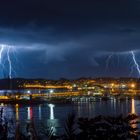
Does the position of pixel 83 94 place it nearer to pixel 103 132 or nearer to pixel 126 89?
pixel 126 89

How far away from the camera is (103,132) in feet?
29.4

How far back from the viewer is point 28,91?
14538 cm

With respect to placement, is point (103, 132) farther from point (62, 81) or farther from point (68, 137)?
point (62, 81)

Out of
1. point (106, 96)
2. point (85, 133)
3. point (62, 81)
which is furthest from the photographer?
point (62, 81)

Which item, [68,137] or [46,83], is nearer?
[68,137]

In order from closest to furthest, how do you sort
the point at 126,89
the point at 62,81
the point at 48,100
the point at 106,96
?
the point at 48,100 → the point at 106,96 → the point at 126,89 → the point at 62,81

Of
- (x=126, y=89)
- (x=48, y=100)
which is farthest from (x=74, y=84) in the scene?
(x=48, y=100)

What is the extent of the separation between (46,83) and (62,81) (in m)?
8.34

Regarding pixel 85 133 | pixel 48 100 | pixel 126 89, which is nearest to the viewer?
pixel 85 133

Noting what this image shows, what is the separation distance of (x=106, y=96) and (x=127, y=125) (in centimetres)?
13087

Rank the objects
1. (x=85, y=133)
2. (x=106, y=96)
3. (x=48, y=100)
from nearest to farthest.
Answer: (x=85, y=133), (x=48, y=100), (x=106, y=96)

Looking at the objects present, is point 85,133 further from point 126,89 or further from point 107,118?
point 126,89

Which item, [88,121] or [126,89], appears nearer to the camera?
[88,121]

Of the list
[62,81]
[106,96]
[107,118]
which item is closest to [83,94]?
[106,96]
